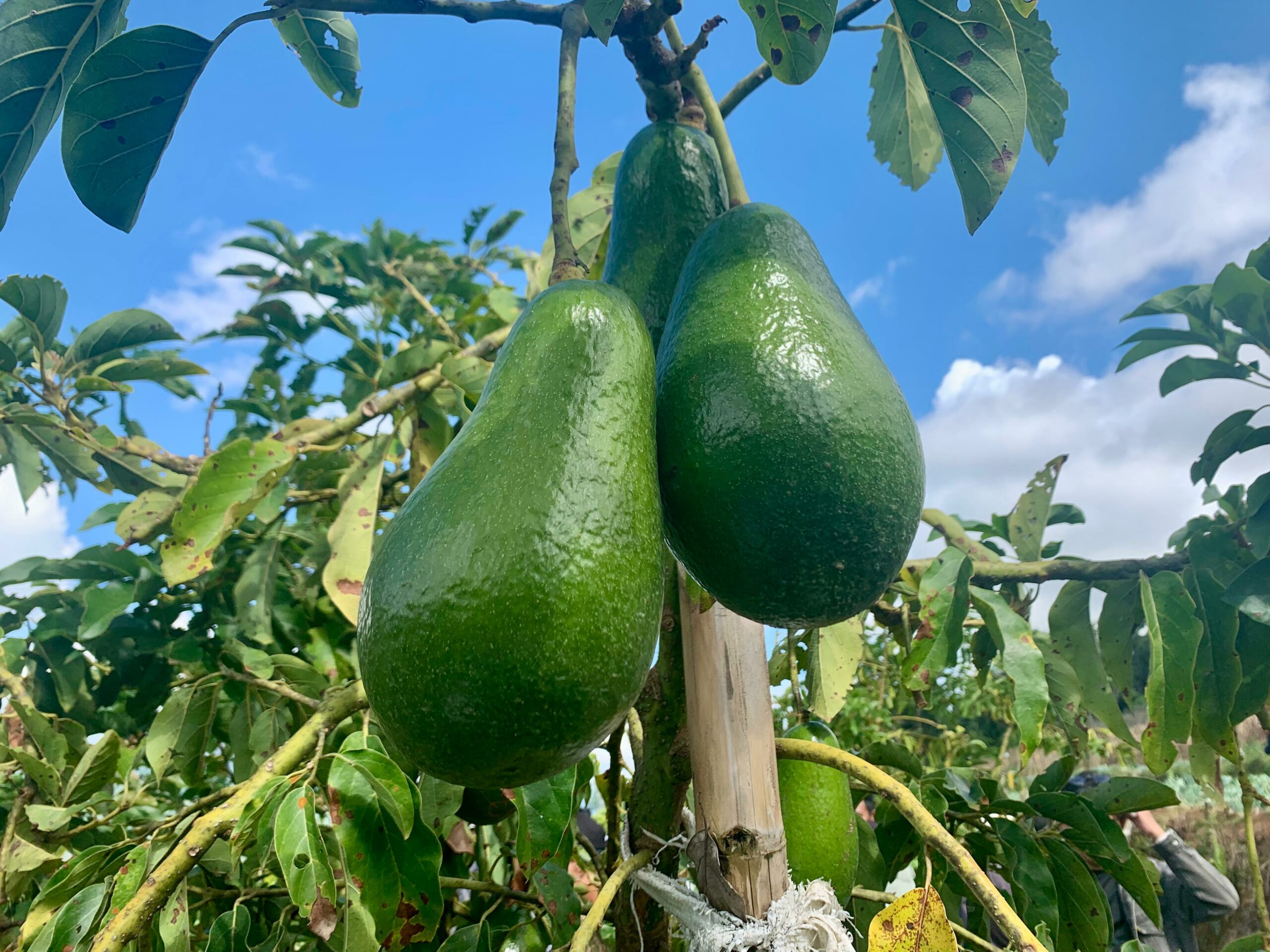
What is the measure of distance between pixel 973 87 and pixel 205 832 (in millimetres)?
1011

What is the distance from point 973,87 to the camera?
74cm

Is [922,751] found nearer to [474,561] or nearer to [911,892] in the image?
[911,892]

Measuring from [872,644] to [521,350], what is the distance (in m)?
2.39

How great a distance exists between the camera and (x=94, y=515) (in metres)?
1.79

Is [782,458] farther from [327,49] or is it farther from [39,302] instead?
[39,302]

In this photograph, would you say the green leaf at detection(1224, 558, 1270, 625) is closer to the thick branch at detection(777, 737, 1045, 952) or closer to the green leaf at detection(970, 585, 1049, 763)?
the green leaf at detection(970, 585, 1049, 763)

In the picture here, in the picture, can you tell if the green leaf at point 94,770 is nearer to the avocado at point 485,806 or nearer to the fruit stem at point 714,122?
the avocado at point 485,806

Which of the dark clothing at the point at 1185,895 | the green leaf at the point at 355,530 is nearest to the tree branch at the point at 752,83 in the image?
the green leaf at the point at 355,530

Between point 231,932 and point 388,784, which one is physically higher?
point 388,784

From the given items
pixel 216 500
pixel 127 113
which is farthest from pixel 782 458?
pixel 216 500

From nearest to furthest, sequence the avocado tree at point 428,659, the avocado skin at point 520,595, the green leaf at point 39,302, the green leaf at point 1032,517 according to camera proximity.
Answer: the avocado skin at point 520,595, the avocado tree at point 428,659, the green leaf at point 1032,517, the green leaf at point 39,302

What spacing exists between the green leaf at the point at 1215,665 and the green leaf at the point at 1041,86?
657 millimetres

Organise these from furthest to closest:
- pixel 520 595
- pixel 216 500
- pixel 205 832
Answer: pixel 216 500, pixel 205 832, pixel 520 595

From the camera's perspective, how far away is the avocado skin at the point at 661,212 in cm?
89
